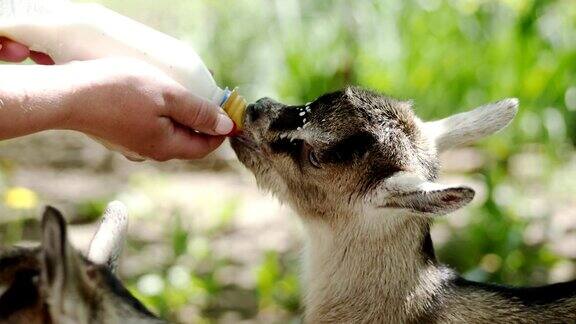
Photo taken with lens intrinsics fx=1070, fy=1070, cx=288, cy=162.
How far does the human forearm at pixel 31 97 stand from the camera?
139 inches

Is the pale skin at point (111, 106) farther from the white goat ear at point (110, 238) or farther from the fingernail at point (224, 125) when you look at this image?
the white goat ear at point (110, 238)

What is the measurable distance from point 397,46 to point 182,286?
2.68m

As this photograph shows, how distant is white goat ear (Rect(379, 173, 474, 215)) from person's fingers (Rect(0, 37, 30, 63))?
147 centimetres

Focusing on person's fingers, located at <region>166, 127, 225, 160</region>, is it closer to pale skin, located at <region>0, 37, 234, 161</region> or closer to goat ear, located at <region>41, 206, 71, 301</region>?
pale skin, located at <region>0, 37, 234, 161</region>

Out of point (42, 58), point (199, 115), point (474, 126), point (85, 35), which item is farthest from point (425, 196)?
point (42, 58)

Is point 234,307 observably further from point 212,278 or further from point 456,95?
point 456,95

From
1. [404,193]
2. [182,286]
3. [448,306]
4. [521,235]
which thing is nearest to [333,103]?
[404,193]

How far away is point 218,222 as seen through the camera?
6520mm

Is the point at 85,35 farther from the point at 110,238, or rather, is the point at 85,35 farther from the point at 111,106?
the point at 110,238

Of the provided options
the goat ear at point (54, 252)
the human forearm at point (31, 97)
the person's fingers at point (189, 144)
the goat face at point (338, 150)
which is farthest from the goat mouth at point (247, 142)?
the goat ear at point (54, 252)

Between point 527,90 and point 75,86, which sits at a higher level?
point 527,90

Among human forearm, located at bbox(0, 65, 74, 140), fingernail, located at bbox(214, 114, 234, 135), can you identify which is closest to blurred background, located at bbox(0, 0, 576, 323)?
fingernail, located at bbox(214, 114, 234, 135)

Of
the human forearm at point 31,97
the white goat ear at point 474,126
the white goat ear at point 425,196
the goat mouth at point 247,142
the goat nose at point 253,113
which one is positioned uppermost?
the white goat ear at point 474,126

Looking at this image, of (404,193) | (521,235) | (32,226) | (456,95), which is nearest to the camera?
(404,193)
